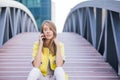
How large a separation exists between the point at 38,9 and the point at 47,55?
4171 centimetres

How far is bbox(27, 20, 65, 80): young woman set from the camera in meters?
4.86

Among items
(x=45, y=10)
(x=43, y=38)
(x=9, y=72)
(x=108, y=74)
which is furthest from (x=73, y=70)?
(x=45, y=10)

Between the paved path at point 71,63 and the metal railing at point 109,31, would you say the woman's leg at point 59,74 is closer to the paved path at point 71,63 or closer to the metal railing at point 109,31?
the paved path at point 71,63

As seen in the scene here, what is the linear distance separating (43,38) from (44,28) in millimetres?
134

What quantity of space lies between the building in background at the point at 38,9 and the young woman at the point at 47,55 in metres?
41.1

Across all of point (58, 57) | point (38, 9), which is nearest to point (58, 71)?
point (58, 57)

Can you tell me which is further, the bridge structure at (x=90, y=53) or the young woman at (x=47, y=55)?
the bridge structure at (x=90, y=53)

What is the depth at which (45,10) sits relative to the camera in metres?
47.1

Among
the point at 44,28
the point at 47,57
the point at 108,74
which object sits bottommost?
the point at 108,74

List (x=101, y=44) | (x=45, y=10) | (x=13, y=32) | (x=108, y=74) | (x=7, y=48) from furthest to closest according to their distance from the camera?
(x=45, y=10), (x=13, y=32), (x=7, y=48), (x=101, y=44), (x=108, y=74)

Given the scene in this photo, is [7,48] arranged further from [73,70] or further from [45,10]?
[45,10]

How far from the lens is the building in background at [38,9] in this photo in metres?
46.3

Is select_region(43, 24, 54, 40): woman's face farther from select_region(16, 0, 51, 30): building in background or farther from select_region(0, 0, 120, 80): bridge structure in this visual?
select_region(16, 0, 51, 30): building in background

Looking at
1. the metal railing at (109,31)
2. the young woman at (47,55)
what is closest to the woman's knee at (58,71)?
the young woman at (47,55)
